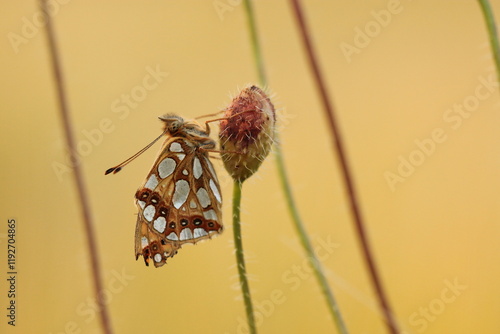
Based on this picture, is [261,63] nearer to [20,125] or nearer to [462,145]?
[20,125]

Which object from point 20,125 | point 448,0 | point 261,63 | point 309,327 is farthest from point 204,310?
point 448,0

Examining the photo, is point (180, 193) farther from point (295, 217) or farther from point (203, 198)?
point (295, 217)

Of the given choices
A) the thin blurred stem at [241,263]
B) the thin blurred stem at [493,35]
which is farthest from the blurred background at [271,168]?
the thin blurred stem at [493,35]

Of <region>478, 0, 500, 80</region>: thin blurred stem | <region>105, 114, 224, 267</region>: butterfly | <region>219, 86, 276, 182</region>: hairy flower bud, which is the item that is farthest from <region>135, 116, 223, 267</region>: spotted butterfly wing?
<region>478, 0, 500, 80</region>: thin blurred stem

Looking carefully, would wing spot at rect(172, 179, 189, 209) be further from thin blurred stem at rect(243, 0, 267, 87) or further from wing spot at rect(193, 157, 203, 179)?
thin blurred stem at rect(243, 0, 267, 87)

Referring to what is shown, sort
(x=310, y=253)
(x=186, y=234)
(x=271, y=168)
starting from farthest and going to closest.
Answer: (x=271, y=168), (x=186, y=234), (x=310, y=253)

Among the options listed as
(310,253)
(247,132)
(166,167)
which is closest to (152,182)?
(166,167)

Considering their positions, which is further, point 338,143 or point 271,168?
point 271,168
